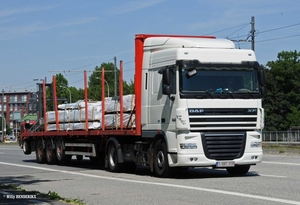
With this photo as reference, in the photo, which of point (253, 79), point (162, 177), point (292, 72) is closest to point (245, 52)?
point (253, 79)

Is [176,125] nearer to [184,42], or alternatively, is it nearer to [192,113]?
[192,113]

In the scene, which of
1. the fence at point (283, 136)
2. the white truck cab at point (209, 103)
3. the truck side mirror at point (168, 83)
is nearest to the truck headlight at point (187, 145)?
the white truck cab at point (209, 103)

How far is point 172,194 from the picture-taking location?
13023 millimetres

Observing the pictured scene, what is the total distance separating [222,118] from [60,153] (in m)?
10.0

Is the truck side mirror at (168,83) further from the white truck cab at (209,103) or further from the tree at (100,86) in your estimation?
the tree at (100,86)

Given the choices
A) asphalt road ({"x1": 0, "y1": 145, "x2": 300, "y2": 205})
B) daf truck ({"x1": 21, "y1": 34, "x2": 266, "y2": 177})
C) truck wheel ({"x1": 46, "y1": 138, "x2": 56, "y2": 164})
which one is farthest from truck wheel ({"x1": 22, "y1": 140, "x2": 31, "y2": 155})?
daf truck ({"x1": 21, "y1": 34, "x2": 266, "y2": 177})

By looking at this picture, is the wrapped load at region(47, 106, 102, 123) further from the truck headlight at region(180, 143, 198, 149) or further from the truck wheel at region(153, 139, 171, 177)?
the truck headlight at region(180, 143, 198, 149)

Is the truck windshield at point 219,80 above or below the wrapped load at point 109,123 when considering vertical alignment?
above

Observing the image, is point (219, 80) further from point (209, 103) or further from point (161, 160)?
point (161, 160)

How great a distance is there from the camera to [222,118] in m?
16.8

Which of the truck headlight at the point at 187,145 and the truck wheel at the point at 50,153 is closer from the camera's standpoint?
the truck headlight at the point at 187,145

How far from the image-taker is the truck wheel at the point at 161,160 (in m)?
17.0

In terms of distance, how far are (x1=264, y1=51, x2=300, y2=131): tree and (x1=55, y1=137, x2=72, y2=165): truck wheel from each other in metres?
67.9

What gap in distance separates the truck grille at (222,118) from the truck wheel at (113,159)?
13.0 feet
